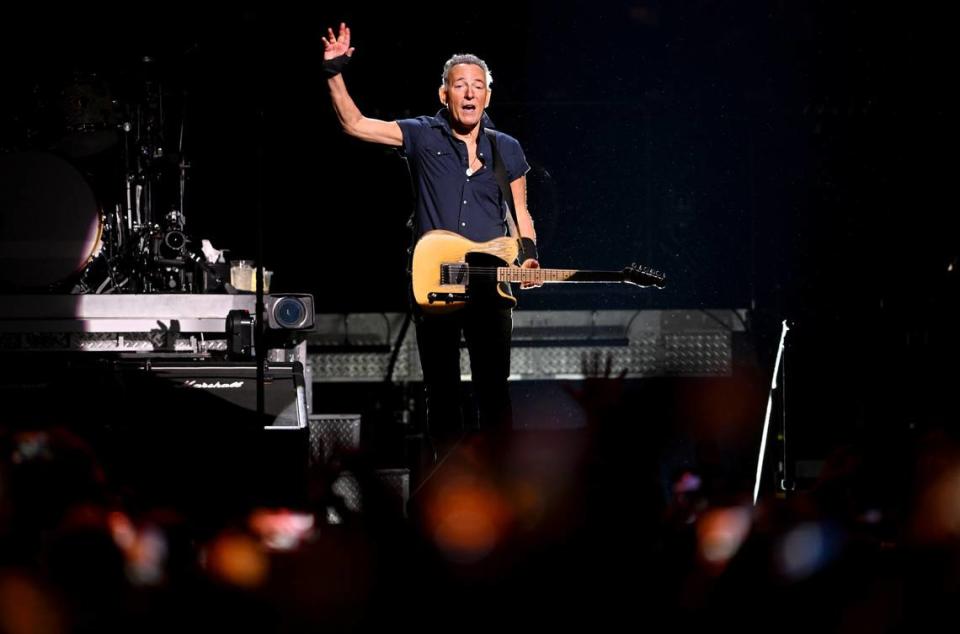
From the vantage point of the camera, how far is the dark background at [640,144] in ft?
22.9

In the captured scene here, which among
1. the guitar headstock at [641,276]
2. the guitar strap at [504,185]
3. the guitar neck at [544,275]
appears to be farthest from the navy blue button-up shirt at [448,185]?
the guitar headstock at [641,276]

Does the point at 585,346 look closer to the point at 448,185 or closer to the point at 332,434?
the point at 332,434

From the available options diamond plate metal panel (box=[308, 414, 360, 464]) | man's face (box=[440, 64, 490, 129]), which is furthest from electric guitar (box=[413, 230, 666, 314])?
diamond plate metal panel (box=[308, 414, 360, 464])

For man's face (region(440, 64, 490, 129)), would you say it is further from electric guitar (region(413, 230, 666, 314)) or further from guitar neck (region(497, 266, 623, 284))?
guitar neck (region(497, 266, 623, 284))

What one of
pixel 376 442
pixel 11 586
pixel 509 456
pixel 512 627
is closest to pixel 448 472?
pixel 509 456

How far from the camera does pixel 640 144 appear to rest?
25.0 feet

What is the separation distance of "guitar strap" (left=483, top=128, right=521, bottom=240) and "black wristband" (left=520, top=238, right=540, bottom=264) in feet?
0.12

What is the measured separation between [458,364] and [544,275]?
61 centimetres

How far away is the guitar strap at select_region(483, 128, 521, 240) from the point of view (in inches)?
179

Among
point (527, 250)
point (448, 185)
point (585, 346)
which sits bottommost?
point (585, 346)

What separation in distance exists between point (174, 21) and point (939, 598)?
653 centimetres

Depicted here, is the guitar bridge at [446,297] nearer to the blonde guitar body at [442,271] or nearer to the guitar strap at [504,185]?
the blonde guitar body at [442,271]

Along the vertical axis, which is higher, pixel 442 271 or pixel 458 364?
pixel 442 271

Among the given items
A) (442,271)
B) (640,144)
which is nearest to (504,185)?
(442,271)
